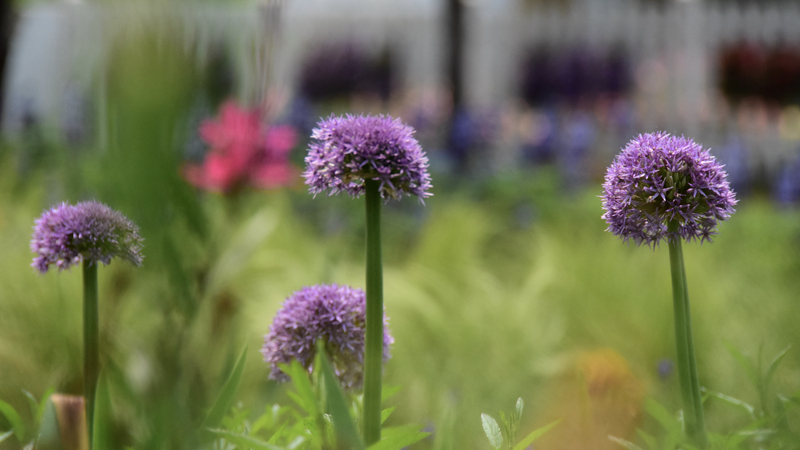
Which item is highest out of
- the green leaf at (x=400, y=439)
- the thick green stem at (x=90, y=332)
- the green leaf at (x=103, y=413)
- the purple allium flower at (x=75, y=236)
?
the purple allium flower at (x=75, y=236)

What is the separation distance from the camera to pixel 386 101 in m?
4.82

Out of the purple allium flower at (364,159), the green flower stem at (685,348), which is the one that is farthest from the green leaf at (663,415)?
the purple allium flower at (364,159)

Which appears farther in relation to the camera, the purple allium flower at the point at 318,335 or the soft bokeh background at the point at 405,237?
the purple allium flower at the point at 318,335

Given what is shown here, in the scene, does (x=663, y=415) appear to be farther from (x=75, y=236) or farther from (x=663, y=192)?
(x=75, y=236)

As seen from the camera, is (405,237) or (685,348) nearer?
(685,348)

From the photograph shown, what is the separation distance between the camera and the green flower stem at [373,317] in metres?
0.21

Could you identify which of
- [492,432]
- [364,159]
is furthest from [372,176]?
[492,432]

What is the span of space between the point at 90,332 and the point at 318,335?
0.09 m

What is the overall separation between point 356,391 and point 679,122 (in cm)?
486

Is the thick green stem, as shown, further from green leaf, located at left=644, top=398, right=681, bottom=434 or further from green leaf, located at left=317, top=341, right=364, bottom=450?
green leaf, located at left=644, top=398, right=681, bottom=434

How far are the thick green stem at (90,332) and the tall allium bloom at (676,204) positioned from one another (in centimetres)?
17

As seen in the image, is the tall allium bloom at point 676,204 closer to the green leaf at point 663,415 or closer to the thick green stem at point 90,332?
the green leaf at point 663,415

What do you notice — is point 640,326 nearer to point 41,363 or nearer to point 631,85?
point 41,363

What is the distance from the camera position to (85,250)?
0.66ft
